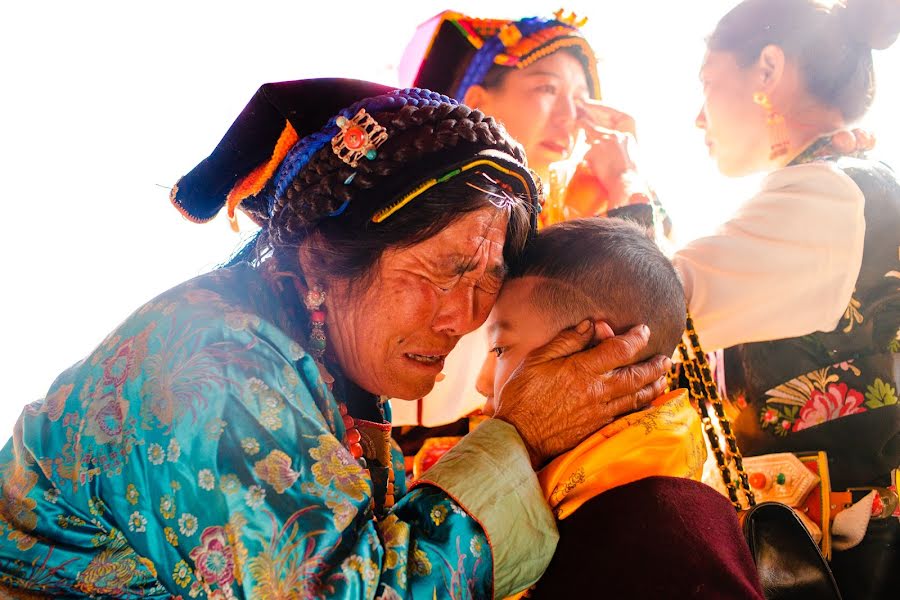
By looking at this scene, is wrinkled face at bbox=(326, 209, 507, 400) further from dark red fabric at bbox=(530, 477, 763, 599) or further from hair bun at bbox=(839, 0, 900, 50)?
hair bun at bbox=(839, 0, 900, 50)

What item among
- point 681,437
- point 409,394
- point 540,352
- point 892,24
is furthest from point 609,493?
point 892,24

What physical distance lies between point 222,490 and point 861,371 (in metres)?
1.71

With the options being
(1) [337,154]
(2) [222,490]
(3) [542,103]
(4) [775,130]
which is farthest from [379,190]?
(3) [542,103]

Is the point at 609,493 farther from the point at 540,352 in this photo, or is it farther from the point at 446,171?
the point at 446,171

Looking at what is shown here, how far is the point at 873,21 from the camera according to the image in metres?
2.34

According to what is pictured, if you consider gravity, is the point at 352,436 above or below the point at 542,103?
below

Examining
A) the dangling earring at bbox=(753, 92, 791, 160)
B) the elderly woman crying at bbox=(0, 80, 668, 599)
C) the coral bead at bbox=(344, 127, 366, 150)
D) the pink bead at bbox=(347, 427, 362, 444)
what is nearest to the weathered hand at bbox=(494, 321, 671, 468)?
the elderly woman crying at bbox=(0, 80, 668, 599)

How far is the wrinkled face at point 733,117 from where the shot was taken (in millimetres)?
2504

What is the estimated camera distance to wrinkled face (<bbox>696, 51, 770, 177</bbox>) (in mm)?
2504

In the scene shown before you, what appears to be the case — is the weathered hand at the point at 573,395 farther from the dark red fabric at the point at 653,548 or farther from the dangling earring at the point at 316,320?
the dangling earring at the point at 316,320

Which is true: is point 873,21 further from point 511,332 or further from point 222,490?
point 222,490

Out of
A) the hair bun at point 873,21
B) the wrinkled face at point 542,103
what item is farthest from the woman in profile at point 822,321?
the wrinkled face at point 542,103

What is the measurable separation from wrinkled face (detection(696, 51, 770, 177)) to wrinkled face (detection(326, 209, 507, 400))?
132 cm

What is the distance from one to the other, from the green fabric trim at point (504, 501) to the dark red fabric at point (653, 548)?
0.06 meters
